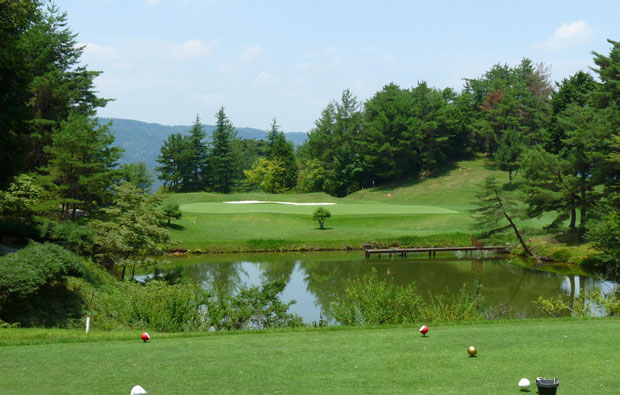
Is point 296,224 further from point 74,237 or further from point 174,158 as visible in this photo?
point 174,158

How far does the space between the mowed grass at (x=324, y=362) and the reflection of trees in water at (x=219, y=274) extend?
14.9m

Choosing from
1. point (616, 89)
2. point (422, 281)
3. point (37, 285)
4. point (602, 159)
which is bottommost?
point (422, 281)

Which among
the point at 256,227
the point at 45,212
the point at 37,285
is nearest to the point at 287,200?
the point at 256,227

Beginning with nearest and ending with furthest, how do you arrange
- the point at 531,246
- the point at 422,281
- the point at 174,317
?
the point at 174,317 < the point at 422,281 < the point at 531,246

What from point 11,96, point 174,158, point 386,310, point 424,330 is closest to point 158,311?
point 386,310

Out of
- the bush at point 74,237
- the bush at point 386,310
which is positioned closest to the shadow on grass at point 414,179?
the bush at point 74,237

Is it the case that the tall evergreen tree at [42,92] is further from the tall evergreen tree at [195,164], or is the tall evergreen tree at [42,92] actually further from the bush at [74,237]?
the tall evergreen tree at [195,164]

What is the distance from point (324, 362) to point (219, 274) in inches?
888

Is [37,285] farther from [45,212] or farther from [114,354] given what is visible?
[45,212]

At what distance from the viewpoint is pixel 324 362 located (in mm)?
7727

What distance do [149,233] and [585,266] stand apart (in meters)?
26.0

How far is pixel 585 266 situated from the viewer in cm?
3275

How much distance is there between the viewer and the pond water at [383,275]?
79.1ft

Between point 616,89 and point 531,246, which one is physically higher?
point 616,89
